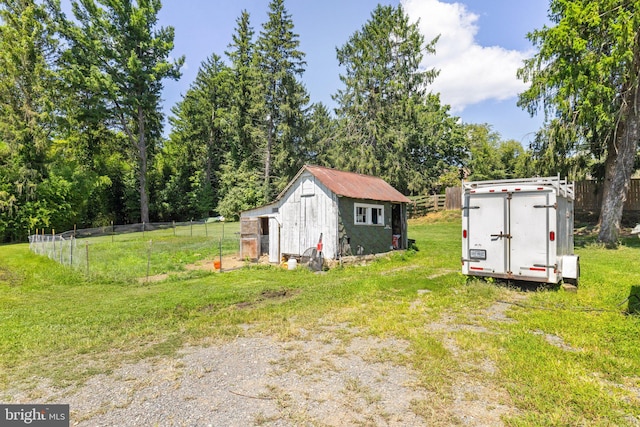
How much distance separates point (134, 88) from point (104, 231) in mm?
15151

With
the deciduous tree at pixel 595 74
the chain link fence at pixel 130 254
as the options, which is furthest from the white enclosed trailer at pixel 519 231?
the chain link fence at pixel 130 254

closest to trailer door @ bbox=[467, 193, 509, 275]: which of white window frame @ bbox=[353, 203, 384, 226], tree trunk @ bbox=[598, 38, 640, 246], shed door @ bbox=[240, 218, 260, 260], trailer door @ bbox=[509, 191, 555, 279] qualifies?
trailer door @ bbox=[509, 191, 555, 279]

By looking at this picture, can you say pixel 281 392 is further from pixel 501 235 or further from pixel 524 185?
pixel 524 185

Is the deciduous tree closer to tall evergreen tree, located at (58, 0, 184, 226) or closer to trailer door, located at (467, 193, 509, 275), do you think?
trailer door, located at (467, 193, 509, 275)

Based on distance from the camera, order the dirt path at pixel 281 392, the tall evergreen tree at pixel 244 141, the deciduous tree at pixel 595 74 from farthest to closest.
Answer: the tall evergreen tree at pixel 244 141
the deciduous tree at pixel 595 74
the dirt path at pixel 281 392

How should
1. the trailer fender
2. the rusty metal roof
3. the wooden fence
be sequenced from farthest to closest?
the wooden fence, the rusty metal roof, the trailer fender

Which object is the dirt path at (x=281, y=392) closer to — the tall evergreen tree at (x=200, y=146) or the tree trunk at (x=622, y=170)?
the tree trunk at (x=622, y=170)

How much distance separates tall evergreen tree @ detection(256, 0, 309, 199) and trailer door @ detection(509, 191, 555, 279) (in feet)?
90.0

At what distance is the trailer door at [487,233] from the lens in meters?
7.85

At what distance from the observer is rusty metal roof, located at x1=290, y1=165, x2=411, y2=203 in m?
13.5

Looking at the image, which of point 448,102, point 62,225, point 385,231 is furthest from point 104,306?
point 448,102

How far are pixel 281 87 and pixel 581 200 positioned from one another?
2746cm

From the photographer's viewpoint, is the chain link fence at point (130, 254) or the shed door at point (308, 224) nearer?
the chain link fence at point (130, 254)

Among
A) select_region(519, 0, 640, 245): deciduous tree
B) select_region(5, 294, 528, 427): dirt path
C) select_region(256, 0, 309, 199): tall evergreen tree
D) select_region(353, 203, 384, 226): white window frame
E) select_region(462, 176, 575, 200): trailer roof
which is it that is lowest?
select_region(5, 294, 528, 427): dirt path
